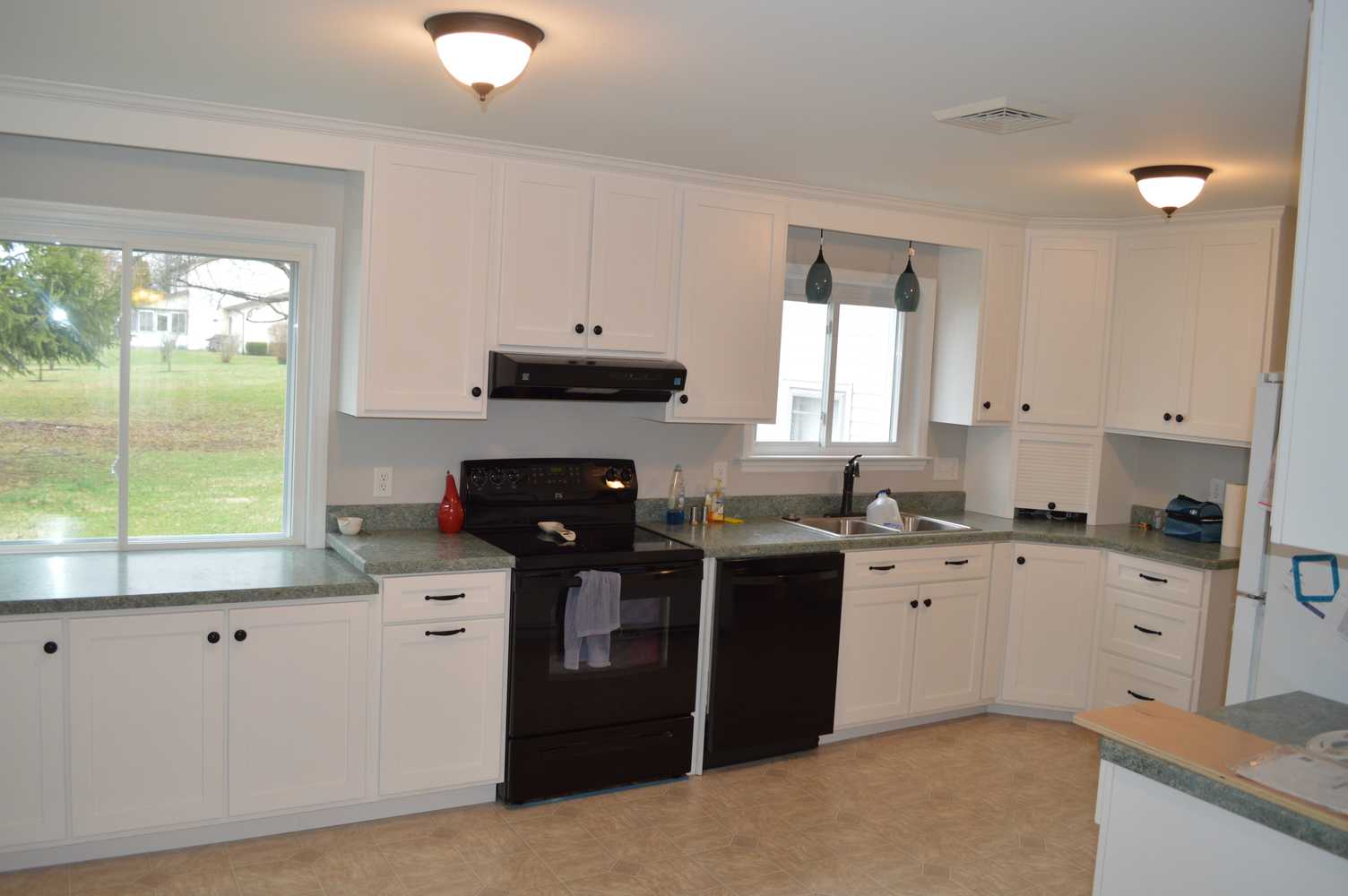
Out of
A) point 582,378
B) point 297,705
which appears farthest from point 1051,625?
point 297,705

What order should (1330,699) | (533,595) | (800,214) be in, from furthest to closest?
(800,214), (533,595), (1330,699)

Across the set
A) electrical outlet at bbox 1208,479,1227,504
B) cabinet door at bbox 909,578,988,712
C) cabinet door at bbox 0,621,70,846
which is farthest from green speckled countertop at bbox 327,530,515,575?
electrical outlet at bbox 1208,479,1227,504

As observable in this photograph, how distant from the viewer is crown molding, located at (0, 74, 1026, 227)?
315 centimetres

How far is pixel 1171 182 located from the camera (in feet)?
11.8

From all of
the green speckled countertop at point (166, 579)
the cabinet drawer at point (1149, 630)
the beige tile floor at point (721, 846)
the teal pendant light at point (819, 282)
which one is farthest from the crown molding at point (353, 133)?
the beige tile floor at point (721, 846)

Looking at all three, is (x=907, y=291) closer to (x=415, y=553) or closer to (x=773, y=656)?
(x=773, y=656)

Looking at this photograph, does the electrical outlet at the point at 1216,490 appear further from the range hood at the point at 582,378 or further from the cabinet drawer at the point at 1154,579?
the range hood at the point at 582,378

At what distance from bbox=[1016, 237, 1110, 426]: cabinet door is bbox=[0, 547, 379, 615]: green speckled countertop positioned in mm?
3273

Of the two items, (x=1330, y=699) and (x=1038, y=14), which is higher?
(x=1038, y=14)

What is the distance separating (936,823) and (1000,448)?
2084 mm

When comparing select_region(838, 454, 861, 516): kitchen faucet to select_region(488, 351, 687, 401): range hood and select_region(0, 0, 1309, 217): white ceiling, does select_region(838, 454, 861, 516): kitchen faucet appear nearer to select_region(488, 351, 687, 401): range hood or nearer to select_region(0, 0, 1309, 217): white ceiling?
select_region(488, 351, 687, 401): range hood

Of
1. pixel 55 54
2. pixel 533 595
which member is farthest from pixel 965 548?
pixel 55 54

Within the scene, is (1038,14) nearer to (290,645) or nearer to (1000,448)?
(290,645)

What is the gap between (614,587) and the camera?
3.59m
